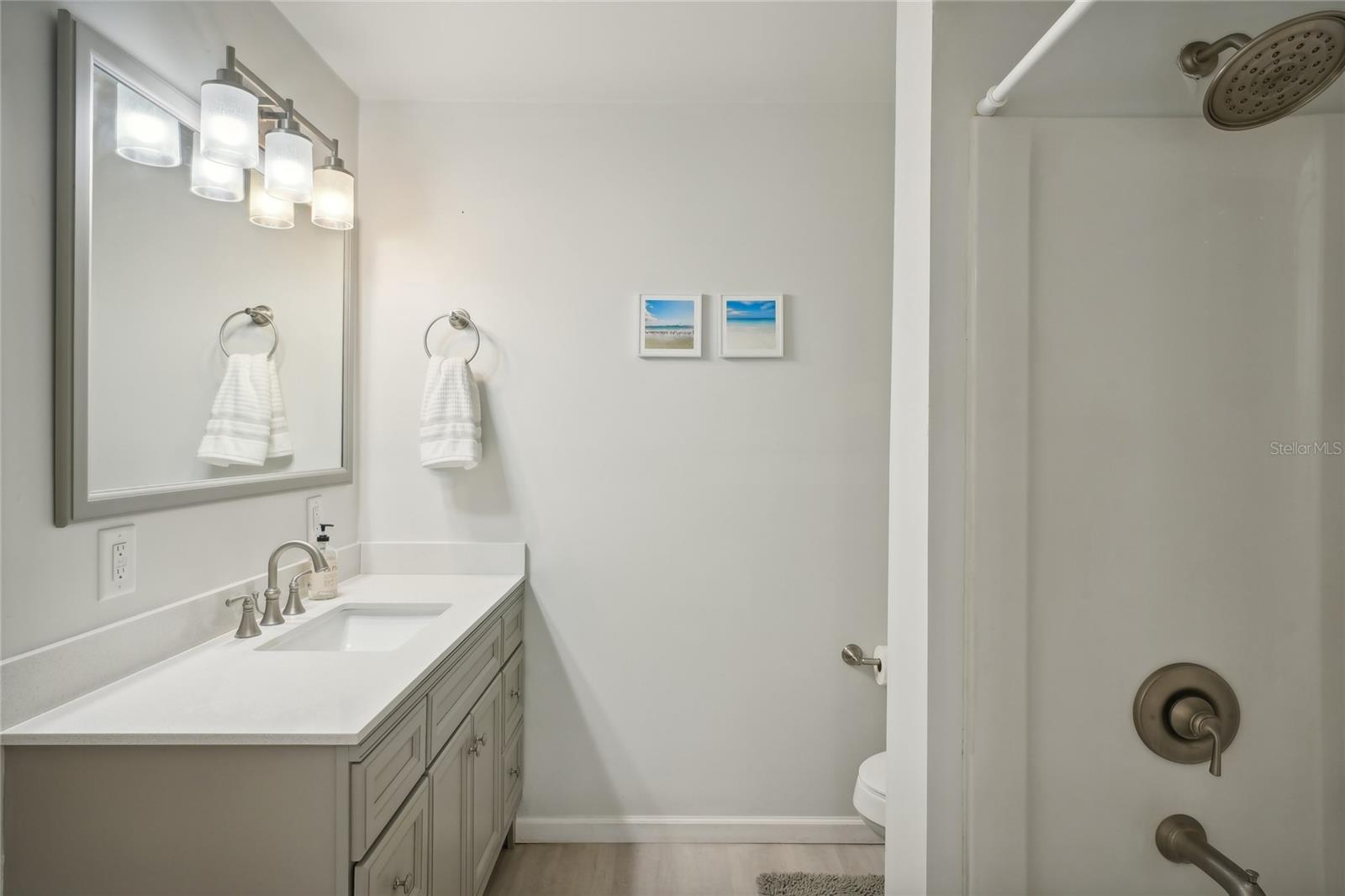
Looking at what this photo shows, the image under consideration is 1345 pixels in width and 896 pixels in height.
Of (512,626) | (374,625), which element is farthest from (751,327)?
(374,625)

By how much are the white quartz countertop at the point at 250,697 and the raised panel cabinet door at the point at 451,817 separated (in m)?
0.25

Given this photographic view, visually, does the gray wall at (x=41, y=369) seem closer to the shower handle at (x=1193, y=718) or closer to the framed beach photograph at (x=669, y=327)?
the framed beach photograph at (x=669, y=327)

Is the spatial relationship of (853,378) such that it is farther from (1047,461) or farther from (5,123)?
(5,123)

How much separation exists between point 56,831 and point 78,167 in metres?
1.11

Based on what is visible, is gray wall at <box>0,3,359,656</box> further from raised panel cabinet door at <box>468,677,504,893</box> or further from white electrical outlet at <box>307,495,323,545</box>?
raised panel cabinet door at <box>468,677,504,893</box>

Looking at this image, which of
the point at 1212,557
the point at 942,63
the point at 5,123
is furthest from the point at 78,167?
the point at 1212,557

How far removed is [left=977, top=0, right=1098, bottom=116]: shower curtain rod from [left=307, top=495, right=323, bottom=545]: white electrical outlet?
6.20 feet

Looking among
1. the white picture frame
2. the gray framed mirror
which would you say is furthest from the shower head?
the gray framed mirror

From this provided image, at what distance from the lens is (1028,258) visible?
2.78 ft

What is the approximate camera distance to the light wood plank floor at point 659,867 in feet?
6.04

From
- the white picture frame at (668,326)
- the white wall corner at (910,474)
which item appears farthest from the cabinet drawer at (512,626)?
the white wall corner at (910,474)

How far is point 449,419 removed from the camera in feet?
6.37

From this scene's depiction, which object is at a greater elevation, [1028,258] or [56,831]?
[1028,258]

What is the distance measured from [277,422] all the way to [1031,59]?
1786 millimetres
